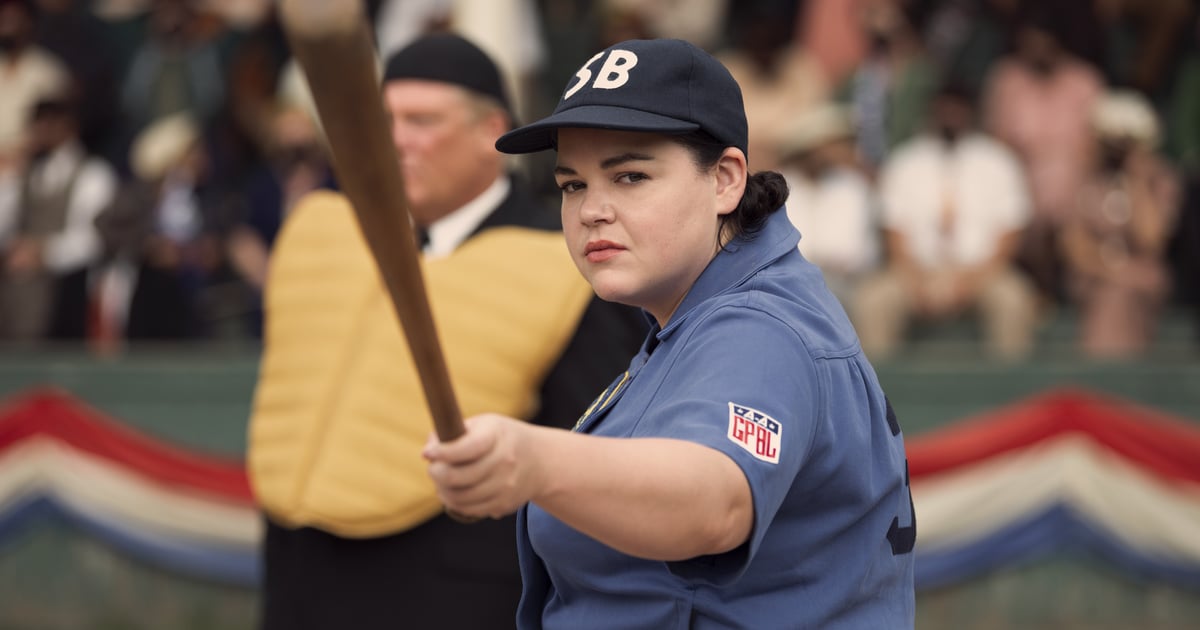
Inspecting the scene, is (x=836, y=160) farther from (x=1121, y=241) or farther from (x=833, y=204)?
(x=1121, y=241)

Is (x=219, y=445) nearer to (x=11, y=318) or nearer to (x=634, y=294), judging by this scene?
(x=11, y=318)

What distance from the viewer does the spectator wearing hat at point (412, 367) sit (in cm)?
345

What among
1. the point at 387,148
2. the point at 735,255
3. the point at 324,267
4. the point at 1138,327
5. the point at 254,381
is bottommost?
the point at 254,381

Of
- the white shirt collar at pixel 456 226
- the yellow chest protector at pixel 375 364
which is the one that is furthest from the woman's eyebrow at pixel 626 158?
the white shirt collar at pixel 456 226

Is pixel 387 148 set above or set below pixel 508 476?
above

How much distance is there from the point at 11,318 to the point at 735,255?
7.16 metres

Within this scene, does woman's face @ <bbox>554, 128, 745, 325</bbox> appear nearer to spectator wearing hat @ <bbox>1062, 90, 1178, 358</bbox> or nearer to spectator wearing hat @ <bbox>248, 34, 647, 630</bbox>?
spectator wearing hat @ <bbox>248, 34, 647, 630</bbox>

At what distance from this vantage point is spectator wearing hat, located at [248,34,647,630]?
136 inches

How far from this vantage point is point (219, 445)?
24.7 ft

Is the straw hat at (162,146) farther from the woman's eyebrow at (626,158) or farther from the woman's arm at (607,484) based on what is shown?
the woman's arm at (607,484)

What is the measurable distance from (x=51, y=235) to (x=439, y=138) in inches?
216

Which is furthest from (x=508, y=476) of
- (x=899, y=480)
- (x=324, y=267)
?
(x=324, y=267)

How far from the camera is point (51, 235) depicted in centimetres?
855

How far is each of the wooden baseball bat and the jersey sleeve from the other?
31 cm
